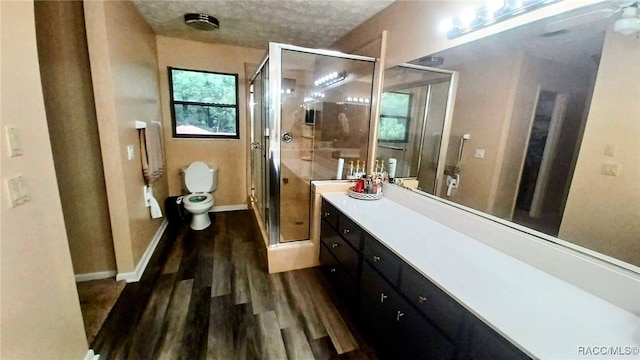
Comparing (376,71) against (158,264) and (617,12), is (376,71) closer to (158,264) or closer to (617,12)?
(617,12)

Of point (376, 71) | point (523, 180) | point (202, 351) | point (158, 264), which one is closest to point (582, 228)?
point (523, 180)

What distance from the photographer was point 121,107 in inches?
82.0

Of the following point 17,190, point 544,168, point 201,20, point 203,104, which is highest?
point 201,20

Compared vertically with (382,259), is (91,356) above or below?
below

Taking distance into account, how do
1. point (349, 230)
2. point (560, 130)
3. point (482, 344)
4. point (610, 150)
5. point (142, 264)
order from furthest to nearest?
1. point (142, 264)
2. point (349, 230)
3. point (560, 130)
4. point (610, 150)
5. point (482, 344)

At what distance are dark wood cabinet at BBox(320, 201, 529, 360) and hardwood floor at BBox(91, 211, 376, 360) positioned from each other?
10.2 inches

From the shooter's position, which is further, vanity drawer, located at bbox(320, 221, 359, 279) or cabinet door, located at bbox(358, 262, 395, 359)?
vanity drawer, located at bbox(320, 221, 359, 279)

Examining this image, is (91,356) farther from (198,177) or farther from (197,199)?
(198,177)

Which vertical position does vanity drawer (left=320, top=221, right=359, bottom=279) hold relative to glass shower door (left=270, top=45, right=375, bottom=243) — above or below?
below

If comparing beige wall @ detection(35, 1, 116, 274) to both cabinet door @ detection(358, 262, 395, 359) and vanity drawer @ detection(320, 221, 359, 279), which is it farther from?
cabinet door @ detection(358, 262, 395, 359)

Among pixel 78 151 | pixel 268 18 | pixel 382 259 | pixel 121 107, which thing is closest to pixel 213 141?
pixel 121 107

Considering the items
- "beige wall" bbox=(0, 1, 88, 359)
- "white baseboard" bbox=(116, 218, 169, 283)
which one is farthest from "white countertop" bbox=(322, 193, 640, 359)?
"white baseboard" bbox=(116, 218, 169, 283)

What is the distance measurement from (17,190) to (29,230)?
18 centimetres

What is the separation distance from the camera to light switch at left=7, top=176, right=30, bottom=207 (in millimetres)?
959
